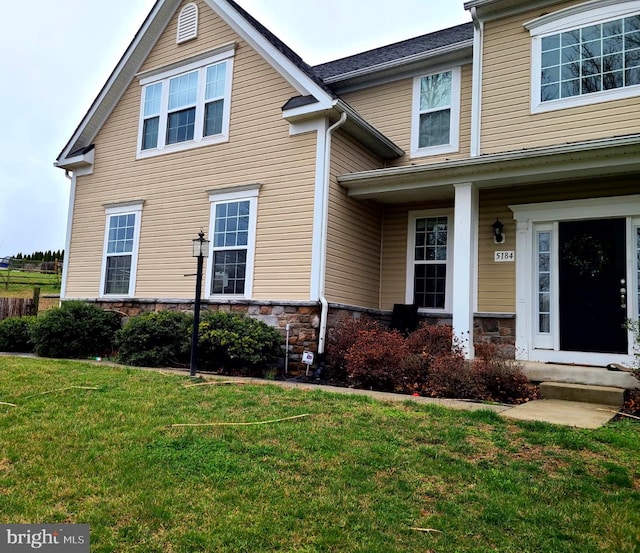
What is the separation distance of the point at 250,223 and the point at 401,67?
14.2 ft

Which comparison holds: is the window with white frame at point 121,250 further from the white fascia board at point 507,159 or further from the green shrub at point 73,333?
the white fascia board at point 507,159

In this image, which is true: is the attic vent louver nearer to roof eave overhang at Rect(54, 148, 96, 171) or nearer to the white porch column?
roof eave overhang at Rect(54, 148, 96, 171)

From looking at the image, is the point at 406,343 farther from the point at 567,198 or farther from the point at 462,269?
Result: the point at 567,198

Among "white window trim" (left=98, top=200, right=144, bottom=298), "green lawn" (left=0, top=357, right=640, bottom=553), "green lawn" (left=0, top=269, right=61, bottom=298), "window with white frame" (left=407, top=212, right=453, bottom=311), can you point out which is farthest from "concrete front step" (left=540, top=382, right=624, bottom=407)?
"green lawn" (left=0, top=269, right=61, bottom=298)

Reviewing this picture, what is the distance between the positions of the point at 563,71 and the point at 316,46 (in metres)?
30.1

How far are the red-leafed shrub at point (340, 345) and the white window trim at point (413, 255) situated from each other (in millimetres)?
1521

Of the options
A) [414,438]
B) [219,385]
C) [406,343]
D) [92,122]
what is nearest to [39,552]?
[414,438]

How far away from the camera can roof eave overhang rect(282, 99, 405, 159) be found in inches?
342

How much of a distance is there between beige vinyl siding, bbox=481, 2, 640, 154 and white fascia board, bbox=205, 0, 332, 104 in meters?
2.84

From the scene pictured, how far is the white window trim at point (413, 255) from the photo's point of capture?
31.0 ft

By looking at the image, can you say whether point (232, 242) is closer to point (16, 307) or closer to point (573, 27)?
point (573, 27)

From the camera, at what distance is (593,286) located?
784 cm

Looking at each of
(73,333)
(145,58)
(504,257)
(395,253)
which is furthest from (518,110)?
(73,333)

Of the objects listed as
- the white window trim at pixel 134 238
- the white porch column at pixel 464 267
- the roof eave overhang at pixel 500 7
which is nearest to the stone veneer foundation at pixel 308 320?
the white porch column at pixel 464 267
